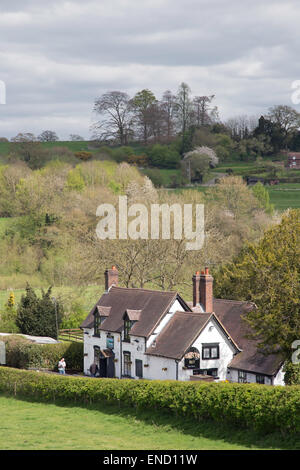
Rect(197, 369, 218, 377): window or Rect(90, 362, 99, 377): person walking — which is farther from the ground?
Rect(197, 369, 218, 377): window

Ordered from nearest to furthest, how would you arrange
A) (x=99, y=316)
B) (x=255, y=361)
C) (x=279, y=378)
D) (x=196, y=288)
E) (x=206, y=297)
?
(x=279, y=378) < (x=255, y=361) < (x=206, y=297) < (x=196, y=288) < (x=99, y=316)

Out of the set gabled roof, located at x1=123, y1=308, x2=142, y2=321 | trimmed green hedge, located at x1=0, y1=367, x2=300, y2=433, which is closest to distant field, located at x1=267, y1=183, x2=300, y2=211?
gabled roof, located at x1=123, y1=308, x2=142, y2=321

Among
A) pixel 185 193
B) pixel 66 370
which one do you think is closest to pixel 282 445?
pixel 66 370

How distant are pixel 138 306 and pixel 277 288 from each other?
11655mm

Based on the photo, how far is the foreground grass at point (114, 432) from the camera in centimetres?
2652

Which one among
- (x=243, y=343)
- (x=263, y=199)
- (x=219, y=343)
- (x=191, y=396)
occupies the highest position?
(x=263, y=199)

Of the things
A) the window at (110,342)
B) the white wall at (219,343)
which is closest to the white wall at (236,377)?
the white wall at (219,343)

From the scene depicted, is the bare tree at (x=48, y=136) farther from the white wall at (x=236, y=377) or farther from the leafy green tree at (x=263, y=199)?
the white wall at (x=236, y=377)

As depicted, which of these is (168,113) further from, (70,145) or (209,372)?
(209,372)

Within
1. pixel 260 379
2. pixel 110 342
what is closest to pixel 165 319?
pixel 110 342

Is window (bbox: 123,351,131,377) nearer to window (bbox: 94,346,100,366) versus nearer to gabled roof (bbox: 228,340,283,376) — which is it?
window (bbox: 94,346,100,366)

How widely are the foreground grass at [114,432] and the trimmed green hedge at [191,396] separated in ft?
1.52

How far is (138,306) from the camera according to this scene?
1875 inches

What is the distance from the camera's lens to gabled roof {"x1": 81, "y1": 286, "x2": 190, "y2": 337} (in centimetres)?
4533
